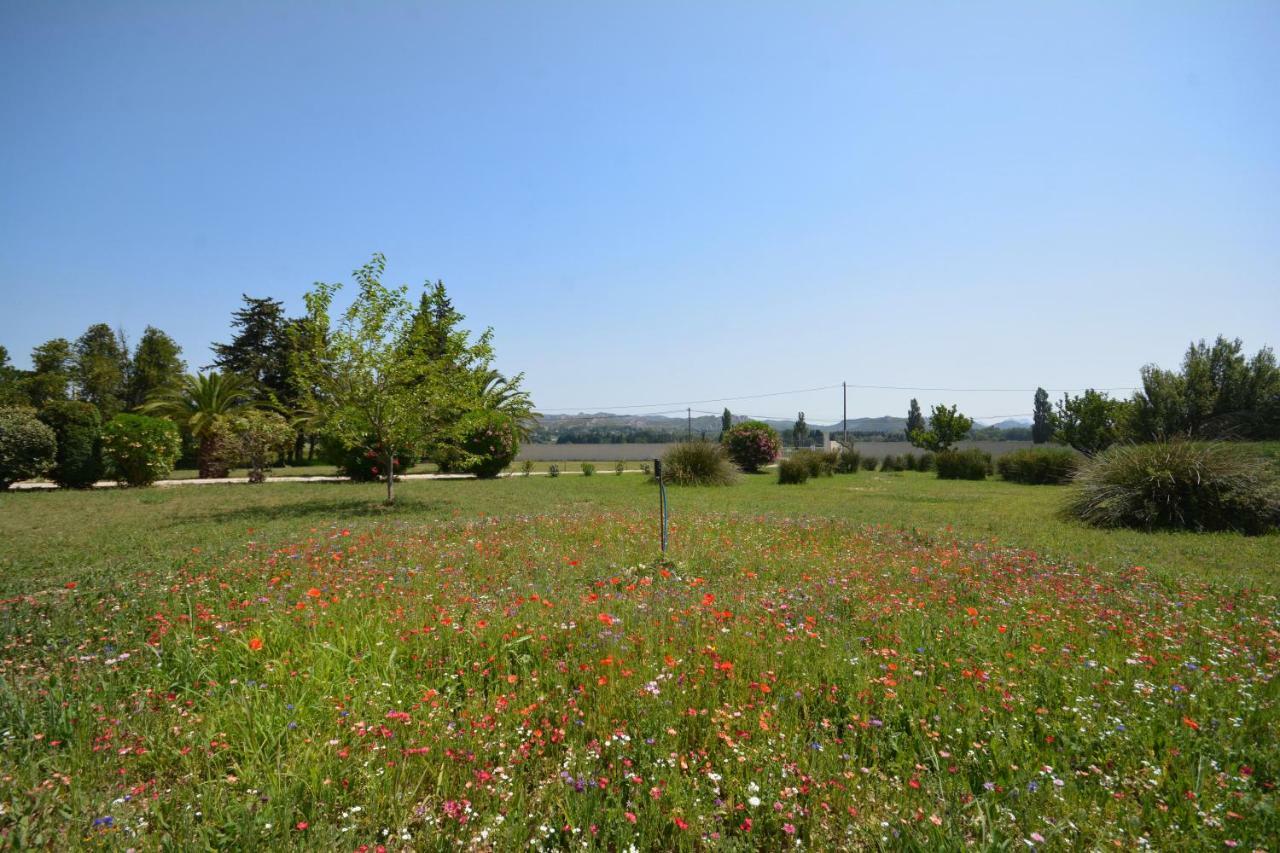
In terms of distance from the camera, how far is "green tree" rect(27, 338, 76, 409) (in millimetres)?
33469

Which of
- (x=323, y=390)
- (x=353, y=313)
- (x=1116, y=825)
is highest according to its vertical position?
(x=353, y=313)

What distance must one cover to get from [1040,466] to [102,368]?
55.5m

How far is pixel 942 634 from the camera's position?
14.6 feet

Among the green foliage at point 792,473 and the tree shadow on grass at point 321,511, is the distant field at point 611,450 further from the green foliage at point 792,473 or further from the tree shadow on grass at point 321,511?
the tree shadow on grass at point 321,511

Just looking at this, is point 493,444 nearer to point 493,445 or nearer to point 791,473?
point 493,445

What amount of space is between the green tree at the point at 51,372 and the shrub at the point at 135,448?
2299cm

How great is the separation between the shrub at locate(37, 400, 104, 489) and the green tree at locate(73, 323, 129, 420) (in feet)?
69.4

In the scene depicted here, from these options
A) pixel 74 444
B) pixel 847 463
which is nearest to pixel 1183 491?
pixel 847 463

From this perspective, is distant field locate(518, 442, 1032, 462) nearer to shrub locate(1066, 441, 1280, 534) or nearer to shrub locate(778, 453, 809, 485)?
shrub locate(778, 453, 809, 485)

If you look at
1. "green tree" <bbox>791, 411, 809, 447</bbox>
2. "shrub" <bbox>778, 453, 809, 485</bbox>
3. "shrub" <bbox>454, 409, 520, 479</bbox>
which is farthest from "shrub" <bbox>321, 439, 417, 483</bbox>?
"green tree" <bbox>791, 411, 809, 447</bbox>

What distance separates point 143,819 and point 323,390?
12.6 m

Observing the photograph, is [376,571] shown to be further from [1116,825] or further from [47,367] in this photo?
[47,367]

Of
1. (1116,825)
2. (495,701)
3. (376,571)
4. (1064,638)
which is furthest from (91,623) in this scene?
(1064,638)

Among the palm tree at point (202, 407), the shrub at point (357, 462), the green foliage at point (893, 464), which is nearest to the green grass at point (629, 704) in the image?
the shrub at point (357, 462)
